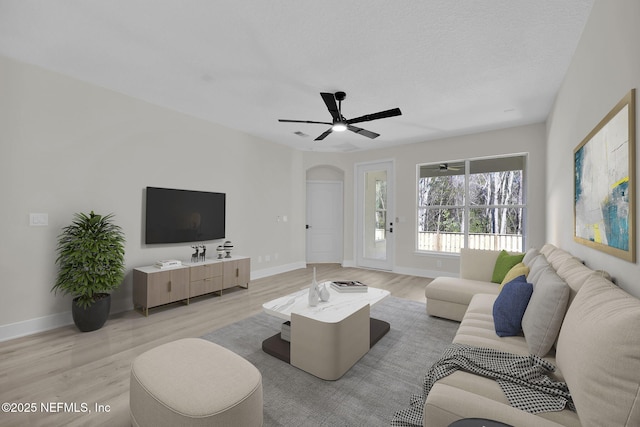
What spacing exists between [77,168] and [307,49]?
2.84 m

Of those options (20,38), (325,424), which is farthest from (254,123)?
(325,424)

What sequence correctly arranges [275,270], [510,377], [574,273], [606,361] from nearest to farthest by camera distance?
[606,361], [510,377], [574,273], [275,270]

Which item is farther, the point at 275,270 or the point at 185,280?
the point at 275,270

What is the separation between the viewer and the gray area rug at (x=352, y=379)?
167 cm

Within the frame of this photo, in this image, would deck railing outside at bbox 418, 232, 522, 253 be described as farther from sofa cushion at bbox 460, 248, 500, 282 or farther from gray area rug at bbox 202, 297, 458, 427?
gray area rug at bbox 202, 297, 458, 427

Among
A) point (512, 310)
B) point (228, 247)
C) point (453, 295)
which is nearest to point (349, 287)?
point (453, 295)

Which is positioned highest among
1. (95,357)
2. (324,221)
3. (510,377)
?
(324,221)

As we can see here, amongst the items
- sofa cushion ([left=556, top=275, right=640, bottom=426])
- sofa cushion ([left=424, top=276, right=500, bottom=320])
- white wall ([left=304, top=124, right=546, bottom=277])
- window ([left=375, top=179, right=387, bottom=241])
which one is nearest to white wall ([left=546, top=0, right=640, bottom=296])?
sofa cushion ([left=556, top=275, right=640, bottom=426])

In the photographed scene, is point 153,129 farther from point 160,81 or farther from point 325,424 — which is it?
point 325,424

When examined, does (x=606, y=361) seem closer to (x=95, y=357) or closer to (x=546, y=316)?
(x=546, y=316)

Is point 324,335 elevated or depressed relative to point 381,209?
depressed

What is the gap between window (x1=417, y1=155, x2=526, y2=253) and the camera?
4727mm

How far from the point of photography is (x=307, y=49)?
2461 millimetres

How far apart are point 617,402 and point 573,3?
2.48 m
